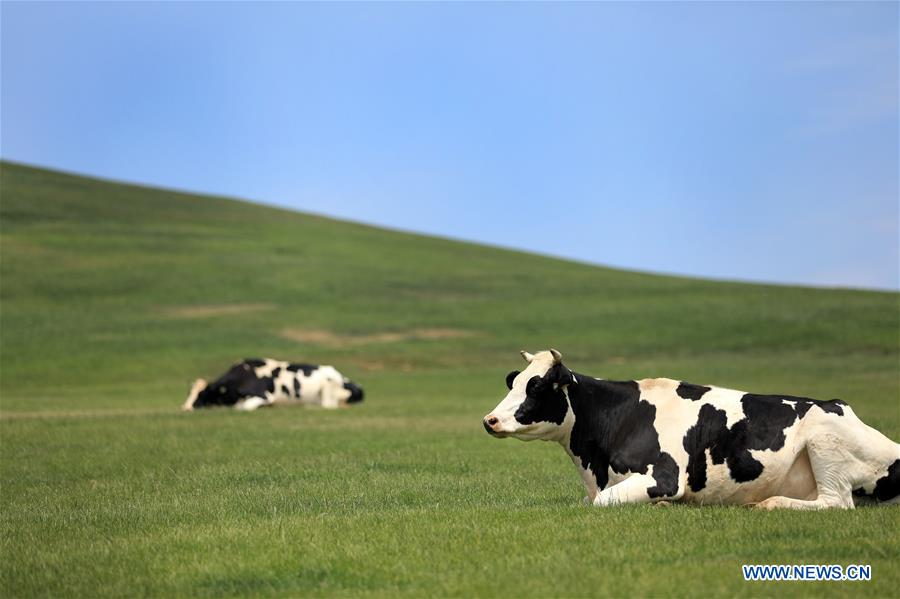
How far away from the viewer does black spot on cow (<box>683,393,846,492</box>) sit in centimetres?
1134

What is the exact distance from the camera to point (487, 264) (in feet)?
295

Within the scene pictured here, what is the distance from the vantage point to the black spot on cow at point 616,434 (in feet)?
37.8

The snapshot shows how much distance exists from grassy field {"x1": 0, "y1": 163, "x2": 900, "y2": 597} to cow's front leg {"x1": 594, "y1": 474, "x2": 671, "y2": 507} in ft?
1.01

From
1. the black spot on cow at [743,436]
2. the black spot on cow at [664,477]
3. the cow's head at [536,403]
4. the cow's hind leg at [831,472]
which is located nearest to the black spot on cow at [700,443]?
the black spot on cow at [743,436]

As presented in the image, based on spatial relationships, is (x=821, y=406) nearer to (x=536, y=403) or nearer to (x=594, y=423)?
(x=594, y=423)

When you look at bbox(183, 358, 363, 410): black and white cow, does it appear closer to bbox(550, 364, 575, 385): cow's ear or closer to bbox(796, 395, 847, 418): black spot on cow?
bbox(550, 364, 575, 385): cow's ear

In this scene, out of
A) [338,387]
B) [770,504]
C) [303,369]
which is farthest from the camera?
[338,387]

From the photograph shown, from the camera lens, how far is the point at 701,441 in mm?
11492

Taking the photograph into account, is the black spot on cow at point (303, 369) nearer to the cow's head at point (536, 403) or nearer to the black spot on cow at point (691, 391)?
the cow's head at point (536, 403)

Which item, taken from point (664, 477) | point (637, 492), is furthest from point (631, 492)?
point (664, 477)

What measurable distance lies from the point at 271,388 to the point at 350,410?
2.67 m

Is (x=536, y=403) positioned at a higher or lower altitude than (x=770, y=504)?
higher

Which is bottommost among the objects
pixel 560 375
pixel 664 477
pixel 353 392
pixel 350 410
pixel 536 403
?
pixel 350 410

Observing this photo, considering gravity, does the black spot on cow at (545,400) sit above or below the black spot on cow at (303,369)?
above
